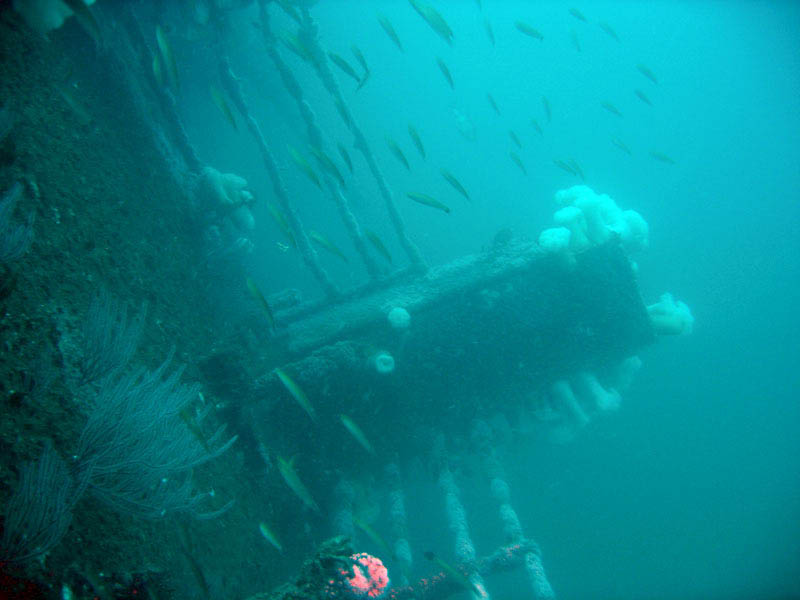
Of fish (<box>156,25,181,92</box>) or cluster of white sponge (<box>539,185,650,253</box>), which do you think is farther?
cluster of white sponge (<box>539,185,650,253</box>)

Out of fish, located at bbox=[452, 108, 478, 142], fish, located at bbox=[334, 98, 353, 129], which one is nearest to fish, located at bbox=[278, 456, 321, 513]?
fish, located at bbox=[334, 98, 353, 129]

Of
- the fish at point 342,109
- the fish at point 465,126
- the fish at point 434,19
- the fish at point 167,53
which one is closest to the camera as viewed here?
the fish at point 167,53

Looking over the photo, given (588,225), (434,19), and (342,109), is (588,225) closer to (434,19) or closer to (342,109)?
(434,19)

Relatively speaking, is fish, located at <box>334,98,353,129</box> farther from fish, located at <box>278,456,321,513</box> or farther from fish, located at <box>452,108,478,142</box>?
fish, located at <box>452,108,478,142</box>

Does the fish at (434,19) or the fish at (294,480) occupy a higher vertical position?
the fish at (434,19)

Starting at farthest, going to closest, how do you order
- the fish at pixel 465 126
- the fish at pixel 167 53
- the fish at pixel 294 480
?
the fish at pixel 465 126, the fish at pixel 167 53, the fish at pixel 294 480

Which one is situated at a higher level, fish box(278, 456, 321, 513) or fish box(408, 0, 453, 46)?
fish box(408, 0, 453, 46)

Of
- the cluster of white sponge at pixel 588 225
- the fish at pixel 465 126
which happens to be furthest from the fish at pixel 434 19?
the fish at pixel 465 126

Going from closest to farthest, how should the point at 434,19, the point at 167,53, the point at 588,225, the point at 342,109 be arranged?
the point at 167,53 < the point at 434,19 < the point at 342,109 < the point at 588,225

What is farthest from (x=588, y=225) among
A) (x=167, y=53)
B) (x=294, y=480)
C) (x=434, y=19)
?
(x=167, y=53)

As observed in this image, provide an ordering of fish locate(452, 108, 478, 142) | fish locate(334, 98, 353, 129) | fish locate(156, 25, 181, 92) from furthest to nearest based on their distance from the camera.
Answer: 1. fish locate(452, 108, 478, 142)
2. fish locate(334, 98, 353, 129)
3. fish locate(156, 25, 181, 92)

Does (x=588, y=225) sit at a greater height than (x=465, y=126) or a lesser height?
lesser

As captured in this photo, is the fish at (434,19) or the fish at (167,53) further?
the fish at (434,19)

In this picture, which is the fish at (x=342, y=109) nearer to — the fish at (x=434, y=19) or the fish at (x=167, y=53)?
the fish at (x=434, y=19)
